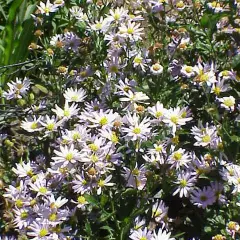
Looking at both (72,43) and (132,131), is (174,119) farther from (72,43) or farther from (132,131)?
(72,43)

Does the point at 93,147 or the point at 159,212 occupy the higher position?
the point at 93,147

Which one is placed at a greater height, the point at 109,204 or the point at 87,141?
the point at 87,141

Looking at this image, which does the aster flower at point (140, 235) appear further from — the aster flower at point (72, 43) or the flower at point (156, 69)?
the aster flower at point (72, 43)

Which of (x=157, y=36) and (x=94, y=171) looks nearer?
(x=94, y=171)

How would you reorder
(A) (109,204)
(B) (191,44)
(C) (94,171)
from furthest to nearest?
(B) (191,44) → (A) (109,204) → (C) (94,171)

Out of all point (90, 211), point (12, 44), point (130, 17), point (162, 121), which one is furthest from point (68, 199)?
point (12, 44)

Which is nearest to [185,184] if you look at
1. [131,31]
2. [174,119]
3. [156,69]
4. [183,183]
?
[183,183]

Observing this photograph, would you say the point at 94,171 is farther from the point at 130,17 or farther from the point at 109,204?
the point at 130,17

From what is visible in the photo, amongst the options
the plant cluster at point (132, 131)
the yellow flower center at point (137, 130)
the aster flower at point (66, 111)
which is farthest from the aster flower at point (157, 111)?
the aster flower at point (66, 111)
